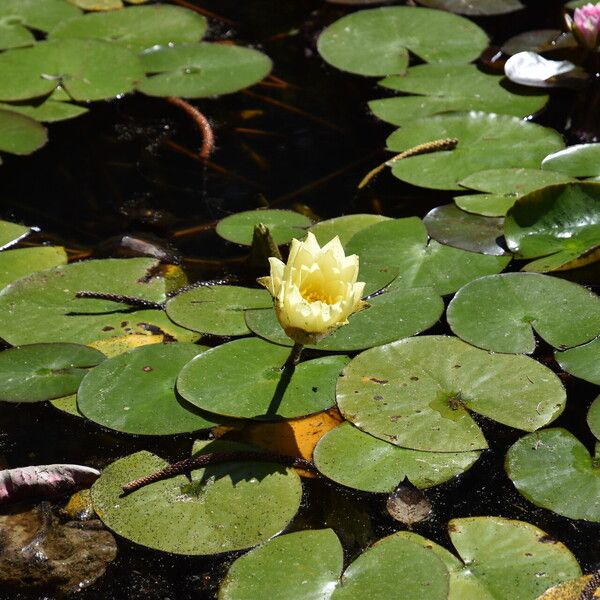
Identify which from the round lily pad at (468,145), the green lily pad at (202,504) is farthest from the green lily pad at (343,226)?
the green lily pad at (202,504)

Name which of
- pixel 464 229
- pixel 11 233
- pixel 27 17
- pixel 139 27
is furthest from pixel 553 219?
pixel 27 17

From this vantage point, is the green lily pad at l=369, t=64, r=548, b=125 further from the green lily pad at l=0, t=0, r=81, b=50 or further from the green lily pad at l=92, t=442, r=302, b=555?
the green lily pad at l=92, t=442, r=302, b=555

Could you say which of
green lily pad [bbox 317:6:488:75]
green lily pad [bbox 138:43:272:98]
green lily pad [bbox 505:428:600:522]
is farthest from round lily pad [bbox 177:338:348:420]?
green lily pad [bbox 317:6:488:75]

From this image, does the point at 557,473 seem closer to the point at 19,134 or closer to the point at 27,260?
the point at 27,260

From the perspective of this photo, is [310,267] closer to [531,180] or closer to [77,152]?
[531,180]

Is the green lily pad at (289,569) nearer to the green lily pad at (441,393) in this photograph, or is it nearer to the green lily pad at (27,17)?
the green lily pad at (441,393)
